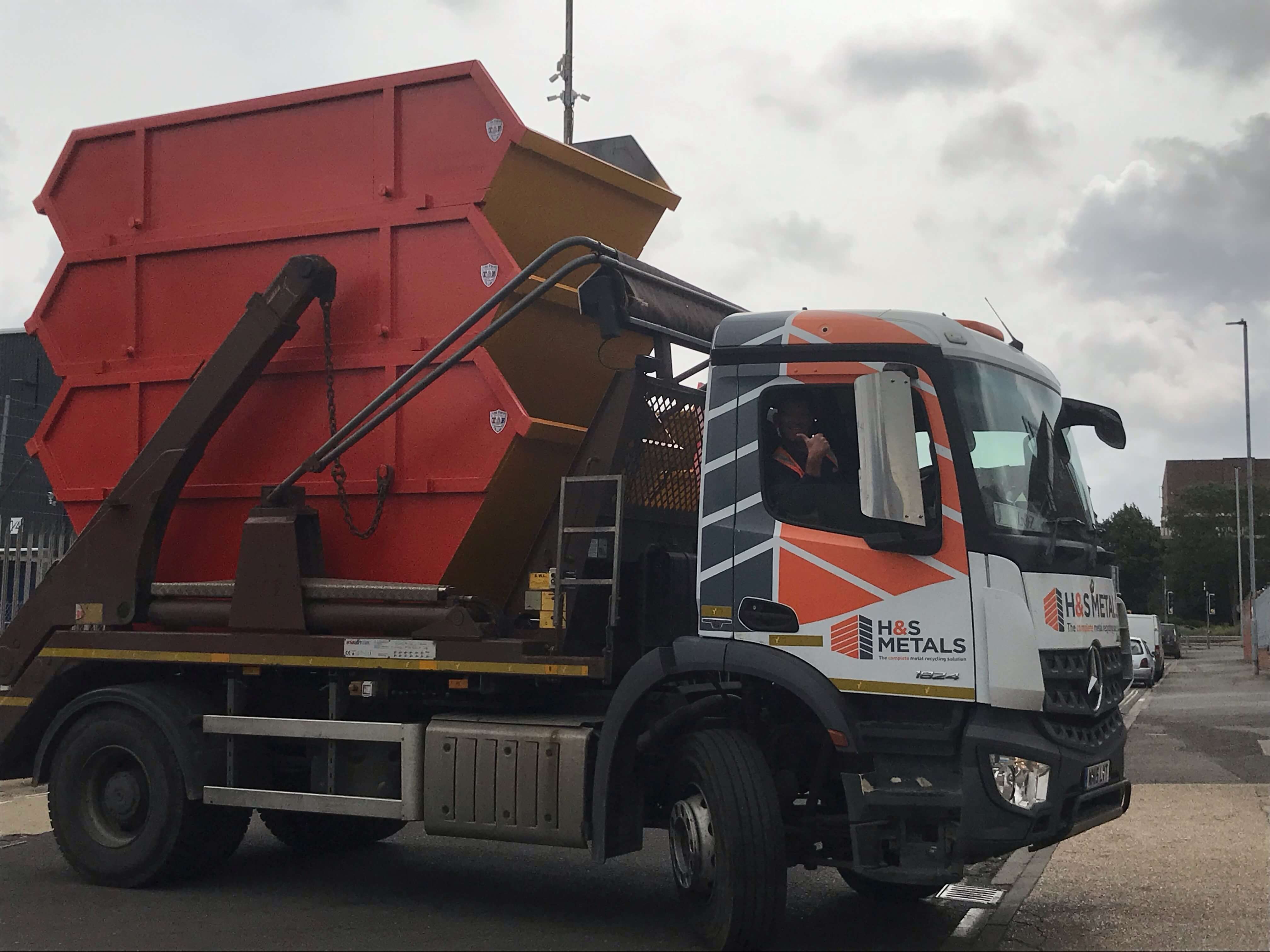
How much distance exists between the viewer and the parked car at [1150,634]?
112 ft

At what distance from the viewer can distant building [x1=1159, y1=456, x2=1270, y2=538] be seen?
13875 cm

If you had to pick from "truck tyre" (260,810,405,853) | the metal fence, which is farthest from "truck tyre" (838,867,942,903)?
the metal fence

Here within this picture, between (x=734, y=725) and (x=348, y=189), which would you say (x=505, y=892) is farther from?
(x=348, y=189)

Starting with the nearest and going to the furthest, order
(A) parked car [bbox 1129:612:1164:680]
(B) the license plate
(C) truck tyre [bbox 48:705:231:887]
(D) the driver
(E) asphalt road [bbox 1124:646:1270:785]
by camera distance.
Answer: (B) the license plate, (D) the driver, (C) truck tyre [bbox 48:705:231:887], (E) asphalt road [bbox 1124:646:1270:785], (A) parked car [bbox 1129:612:1164:680]

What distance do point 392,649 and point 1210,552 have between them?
111 metres

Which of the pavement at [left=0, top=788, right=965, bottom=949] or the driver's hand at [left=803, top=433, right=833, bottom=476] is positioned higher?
the driver's hand at [left=803, top=433, right=833, bottom=476]

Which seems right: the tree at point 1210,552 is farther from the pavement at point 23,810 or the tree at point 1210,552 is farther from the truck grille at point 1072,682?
the truck grille at point 1072,682

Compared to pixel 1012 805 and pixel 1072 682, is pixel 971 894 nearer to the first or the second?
pixel 1072 682

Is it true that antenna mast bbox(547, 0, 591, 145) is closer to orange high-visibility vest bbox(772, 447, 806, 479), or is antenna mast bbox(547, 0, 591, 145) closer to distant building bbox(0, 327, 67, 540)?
distant building bbox(0, 327, 67, 540)

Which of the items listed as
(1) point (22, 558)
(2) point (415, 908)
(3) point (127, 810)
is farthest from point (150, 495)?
(1) point (22, 558)

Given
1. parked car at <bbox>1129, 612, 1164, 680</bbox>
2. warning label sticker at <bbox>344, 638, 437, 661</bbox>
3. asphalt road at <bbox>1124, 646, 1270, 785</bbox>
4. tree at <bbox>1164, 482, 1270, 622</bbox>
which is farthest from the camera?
tree at <bbox>1164, 482, 1270, 622</bbox>

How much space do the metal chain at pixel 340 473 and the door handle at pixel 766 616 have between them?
7.87ft

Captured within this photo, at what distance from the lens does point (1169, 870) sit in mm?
8750

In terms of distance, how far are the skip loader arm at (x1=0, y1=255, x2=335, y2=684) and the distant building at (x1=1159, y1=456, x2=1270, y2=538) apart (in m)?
136
